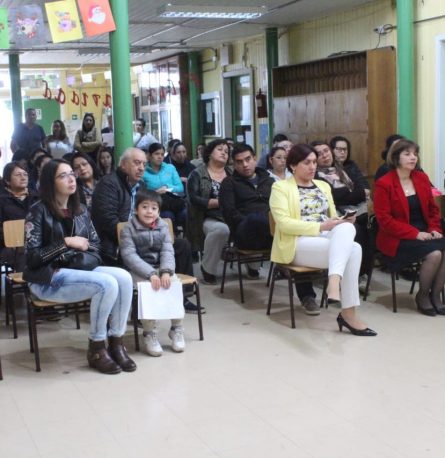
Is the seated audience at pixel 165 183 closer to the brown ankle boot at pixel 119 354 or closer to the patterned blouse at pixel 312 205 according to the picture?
the patterned blouse at pixel 312 205

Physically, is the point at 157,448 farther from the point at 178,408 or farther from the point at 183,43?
the point at 183,43

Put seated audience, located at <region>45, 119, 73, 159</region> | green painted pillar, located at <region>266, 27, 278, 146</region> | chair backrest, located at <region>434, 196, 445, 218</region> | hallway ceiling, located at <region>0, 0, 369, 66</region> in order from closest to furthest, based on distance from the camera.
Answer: chair backrest, located at <region>434, 196, 445, 218</region>
hallway ceiling, located at <region>0, 0, 369, 66</region>
seated audience, located at <region>45, 119, 73, 159</region>
green painted pillar, located at <region>266, 27, 278, 146</region>

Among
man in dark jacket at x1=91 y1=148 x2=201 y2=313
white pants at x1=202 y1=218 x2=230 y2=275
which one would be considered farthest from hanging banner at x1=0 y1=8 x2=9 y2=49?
white pants at x1=202 y1=218 x2=230 y2=275

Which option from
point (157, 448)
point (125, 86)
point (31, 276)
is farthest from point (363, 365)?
point (125, 86)

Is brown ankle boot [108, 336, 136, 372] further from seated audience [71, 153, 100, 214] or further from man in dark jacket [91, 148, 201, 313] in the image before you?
seated audience [71, 153, 100, 214]

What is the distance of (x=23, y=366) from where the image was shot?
3.94 meters

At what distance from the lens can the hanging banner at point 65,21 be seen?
5195 millimetres

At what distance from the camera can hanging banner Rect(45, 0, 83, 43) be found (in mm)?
5195

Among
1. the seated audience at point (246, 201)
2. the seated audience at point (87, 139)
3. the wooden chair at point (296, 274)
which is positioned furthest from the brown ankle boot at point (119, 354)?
the seated audience at point (87, 139)

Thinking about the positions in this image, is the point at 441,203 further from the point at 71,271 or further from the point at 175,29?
the point at 175,29

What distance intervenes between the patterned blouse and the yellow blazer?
41 mm

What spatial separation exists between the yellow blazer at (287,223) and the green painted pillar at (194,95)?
860 cm

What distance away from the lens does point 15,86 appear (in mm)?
13008

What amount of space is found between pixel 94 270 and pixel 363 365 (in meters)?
1.57
